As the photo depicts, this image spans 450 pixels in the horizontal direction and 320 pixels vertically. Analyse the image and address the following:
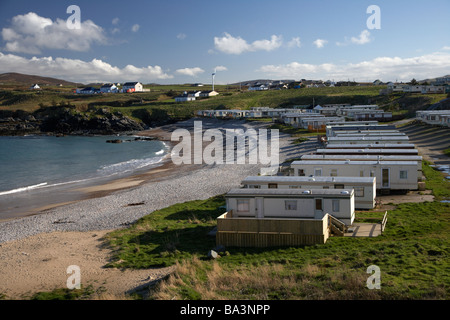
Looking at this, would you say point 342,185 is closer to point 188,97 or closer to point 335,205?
point 335,205

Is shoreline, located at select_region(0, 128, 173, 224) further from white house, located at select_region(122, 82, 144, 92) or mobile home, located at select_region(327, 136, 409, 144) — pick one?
white house, located at select_region(122, 82, 144, 92)

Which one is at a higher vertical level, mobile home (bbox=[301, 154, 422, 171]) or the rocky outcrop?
the rocky outcrop

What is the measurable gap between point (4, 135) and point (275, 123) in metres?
60.6

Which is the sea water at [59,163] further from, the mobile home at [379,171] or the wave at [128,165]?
the mobile home at [379,171]

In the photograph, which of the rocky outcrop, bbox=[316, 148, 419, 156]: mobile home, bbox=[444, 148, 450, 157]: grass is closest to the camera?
bbox=[316, 148, 419, 156]: mobile home

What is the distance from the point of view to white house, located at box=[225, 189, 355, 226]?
1798 centimetres

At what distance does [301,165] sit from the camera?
2645 centimetres

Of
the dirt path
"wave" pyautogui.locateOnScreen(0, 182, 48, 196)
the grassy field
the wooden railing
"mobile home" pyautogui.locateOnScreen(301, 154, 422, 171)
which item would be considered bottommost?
"wave" pyautogui.locateOnScreen(0, 182, 48, 196)

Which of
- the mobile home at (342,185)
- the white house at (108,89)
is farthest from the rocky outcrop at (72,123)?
the mobile home at (342,185)

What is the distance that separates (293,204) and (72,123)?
9000 cm

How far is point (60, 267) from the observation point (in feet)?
54.7

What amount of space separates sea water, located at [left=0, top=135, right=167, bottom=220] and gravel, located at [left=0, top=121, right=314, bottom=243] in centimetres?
454

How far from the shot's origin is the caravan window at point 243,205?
19.0 m

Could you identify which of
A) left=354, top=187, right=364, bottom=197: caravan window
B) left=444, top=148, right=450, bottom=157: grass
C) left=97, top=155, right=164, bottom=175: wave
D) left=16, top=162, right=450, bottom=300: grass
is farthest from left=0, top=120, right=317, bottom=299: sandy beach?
left=444, top=148, right=450, bottom=157: grass
